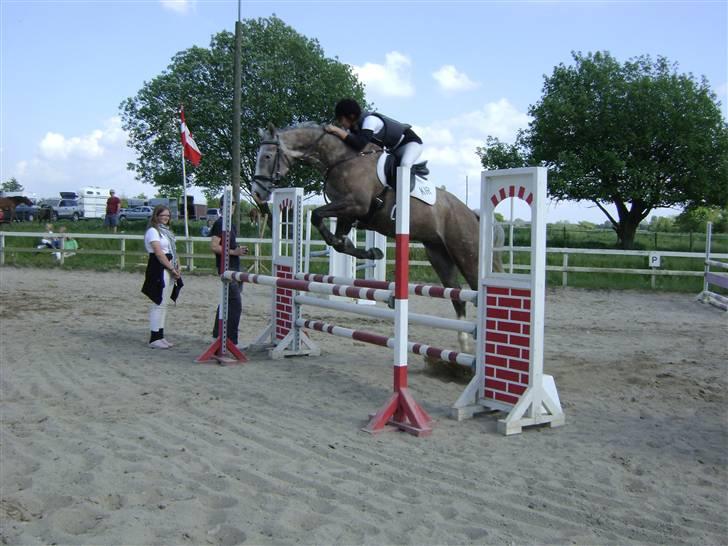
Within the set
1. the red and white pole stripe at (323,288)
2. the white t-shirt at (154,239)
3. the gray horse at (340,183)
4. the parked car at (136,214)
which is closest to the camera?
the red and white pole stripe at (323,288)

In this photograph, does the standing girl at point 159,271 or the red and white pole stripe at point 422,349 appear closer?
the red and white pole stripe at point 422,349

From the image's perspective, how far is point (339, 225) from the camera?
19.8 feet

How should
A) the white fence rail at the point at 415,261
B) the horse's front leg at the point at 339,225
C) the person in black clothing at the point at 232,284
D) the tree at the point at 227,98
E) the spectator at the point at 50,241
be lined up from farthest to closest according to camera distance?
the tree at the point at 227,98 < the spectator at the point at 50,241 < the white fence rail at the point at 415,261 < the person in black clothing at the point at 232,284 < the horse's front leg at the point at 339,225

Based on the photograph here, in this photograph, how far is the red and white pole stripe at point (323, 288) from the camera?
4.84 metres

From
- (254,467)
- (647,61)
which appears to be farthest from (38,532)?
(647,61)

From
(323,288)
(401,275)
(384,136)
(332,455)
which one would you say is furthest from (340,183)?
(332,455)

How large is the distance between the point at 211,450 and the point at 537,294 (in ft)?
7.40

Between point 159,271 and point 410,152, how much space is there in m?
3.16

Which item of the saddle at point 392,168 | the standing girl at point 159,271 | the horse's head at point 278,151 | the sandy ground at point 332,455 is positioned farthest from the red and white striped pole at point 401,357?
the standing girl at point 159,271

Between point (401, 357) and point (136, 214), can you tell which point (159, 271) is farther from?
point (136, 214)

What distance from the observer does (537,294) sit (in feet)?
14.6

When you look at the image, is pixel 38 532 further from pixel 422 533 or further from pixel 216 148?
pixel 216 148

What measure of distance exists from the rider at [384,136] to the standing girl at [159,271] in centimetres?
247

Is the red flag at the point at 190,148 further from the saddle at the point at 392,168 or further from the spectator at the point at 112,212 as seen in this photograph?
the saddle at the point at 392,168
